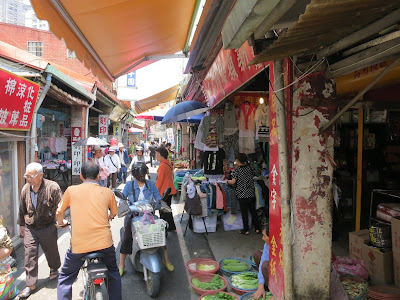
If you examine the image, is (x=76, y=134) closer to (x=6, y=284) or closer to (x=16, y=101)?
(x=16, y=101)

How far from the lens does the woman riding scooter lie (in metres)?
5.05

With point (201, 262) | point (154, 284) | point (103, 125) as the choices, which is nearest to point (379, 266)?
point (201, 262)

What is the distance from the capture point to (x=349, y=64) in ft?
10.1

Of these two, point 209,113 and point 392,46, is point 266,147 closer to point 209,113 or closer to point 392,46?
point 209,113

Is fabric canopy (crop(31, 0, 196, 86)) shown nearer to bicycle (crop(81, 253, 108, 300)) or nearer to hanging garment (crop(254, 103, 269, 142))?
hanging garment (crop(254, 103, 269, 142))

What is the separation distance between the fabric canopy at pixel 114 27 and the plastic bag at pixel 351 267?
197 inches

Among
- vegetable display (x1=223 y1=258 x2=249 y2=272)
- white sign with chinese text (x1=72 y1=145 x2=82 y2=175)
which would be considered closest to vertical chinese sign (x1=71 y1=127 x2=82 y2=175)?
white sign with chinese text (x1=72 y1=145 x2=82 y2=175)

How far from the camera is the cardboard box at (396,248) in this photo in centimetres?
410

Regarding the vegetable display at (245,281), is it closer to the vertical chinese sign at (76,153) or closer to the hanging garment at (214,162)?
the hanging garment at (214,162)

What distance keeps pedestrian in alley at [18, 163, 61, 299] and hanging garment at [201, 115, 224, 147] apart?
4.47m

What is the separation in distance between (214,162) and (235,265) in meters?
3.91

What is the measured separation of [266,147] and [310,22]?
22.3ft

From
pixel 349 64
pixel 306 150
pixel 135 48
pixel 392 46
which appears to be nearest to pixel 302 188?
pixel 306 150

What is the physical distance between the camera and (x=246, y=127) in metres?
7.96
